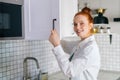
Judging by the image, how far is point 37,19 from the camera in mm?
1381

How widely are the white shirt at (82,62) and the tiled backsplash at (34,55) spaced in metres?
0.58

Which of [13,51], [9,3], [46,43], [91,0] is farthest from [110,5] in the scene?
[9,3]

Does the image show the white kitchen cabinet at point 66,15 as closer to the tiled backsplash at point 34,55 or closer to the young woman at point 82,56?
the tiled backsplash at point 34,55

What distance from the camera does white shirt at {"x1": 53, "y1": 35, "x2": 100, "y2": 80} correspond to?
1246 mm

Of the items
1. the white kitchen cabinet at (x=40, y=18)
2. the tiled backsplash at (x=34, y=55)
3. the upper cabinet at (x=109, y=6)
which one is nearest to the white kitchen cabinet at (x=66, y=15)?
the tiled backsplash at (x=34, y=55)

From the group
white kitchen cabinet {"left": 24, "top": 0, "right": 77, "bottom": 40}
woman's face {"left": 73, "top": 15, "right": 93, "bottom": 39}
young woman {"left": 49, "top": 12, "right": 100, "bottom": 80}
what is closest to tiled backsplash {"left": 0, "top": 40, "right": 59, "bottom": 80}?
white kitchen cabinet {"left": 24, "top": 0, "right": 77, "bottom": 40}

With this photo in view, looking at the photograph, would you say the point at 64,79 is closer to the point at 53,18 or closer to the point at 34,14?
the point at 53,18

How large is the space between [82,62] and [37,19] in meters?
0.40

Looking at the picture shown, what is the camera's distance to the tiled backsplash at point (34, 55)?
1687 millimetres

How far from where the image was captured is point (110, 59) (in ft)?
8.03

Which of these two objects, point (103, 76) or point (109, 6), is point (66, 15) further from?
point (109, 6)

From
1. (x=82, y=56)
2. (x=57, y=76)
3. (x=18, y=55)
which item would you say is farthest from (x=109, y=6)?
(x=82, y=56)

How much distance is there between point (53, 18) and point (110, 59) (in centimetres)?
115

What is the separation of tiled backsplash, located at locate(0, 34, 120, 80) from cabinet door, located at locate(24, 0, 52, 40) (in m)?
0.38
